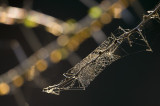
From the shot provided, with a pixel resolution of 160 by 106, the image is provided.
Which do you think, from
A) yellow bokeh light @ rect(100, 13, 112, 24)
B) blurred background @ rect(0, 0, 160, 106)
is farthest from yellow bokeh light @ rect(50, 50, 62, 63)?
yellow bokeh light @ rect(100, 13, 112, 24)

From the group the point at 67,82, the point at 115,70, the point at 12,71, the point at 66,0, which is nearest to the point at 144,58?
the point at 115,70

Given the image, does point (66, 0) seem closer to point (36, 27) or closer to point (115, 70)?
point (36, 27)

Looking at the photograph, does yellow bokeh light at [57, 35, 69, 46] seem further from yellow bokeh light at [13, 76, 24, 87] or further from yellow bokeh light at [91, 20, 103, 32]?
yellow bokeh light at [13, 76, 24, 87]

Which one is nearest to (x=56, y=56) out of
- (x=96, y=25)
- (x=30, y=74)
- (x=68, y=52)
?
(x=68, y=52)

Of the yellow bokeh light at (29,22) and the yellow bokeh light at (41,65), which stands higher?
the yellow bokeh light at (29,22)

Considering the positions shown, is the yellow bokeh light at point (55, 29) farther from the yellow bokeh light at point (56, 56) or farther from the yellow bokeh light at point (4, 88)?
the yellow bokeh light at point (4, 88)

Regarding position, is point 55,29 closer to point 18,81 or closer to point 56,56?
point 56,56

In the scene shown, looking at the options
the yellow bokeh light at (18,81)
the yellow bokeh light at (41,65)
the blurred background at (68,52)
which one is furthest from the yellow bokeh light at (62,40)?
the yellow bokeh light at (18,81)
